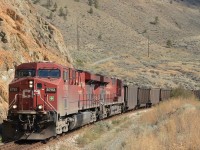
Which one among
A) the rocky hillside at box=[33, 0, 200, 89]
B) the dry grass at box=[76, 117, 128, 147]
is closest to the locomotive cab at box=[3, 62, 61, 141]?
the dry grass at box=[76, 117, 128, 147]

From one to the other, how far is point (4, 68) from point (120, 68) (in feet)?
180

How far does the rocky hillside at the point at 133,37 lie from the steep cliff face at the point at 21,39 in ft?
85.5

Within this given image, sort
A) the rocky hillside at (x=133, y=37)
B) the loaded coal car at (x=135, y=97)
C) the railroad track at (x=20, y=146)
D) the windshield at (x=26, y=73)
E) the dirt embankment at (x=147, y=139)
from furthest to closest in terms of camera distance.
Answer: the rocky hillside at (x=133, y=37) → the loaded coal car at (x=135, y=97) → the windshield at (x=26, y=73) → the railroad track at (x=20, y=146) → the dirt embankment at (x=147, y=139)

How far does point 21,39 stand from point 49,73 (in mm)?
14215

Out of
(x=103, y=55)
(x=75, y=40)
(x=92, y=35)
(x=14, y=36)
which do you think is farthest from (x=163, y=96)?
(x=92, y=35)

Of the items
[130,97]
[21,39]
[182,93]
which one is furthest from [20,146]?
[182,93]

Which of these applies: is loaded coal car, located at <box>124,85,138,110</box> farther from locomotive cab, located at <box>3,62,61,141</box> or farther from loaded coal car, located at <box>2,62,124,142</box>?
locomotive cab, located at <box>3,62,61,141</box>

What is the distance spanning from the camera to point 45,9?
110 m

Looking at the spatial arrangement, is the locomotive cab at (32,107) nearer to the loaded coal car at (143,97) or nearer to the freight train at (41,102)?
the freight train at (41,102)

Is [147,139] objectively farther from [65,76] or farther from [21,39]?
[21,39]

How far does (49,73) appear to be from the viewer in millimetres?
19141

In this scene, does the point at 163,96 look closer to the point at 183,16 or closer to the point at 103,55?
the point at 103,55

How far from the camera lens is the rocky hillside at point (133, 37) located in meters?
79.0

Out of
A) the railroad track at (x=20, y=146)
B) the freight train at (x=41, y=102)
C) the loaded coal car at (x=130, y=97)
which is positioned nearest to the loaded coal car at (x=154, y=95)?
the loaded coal car at (x=130, y=97)
